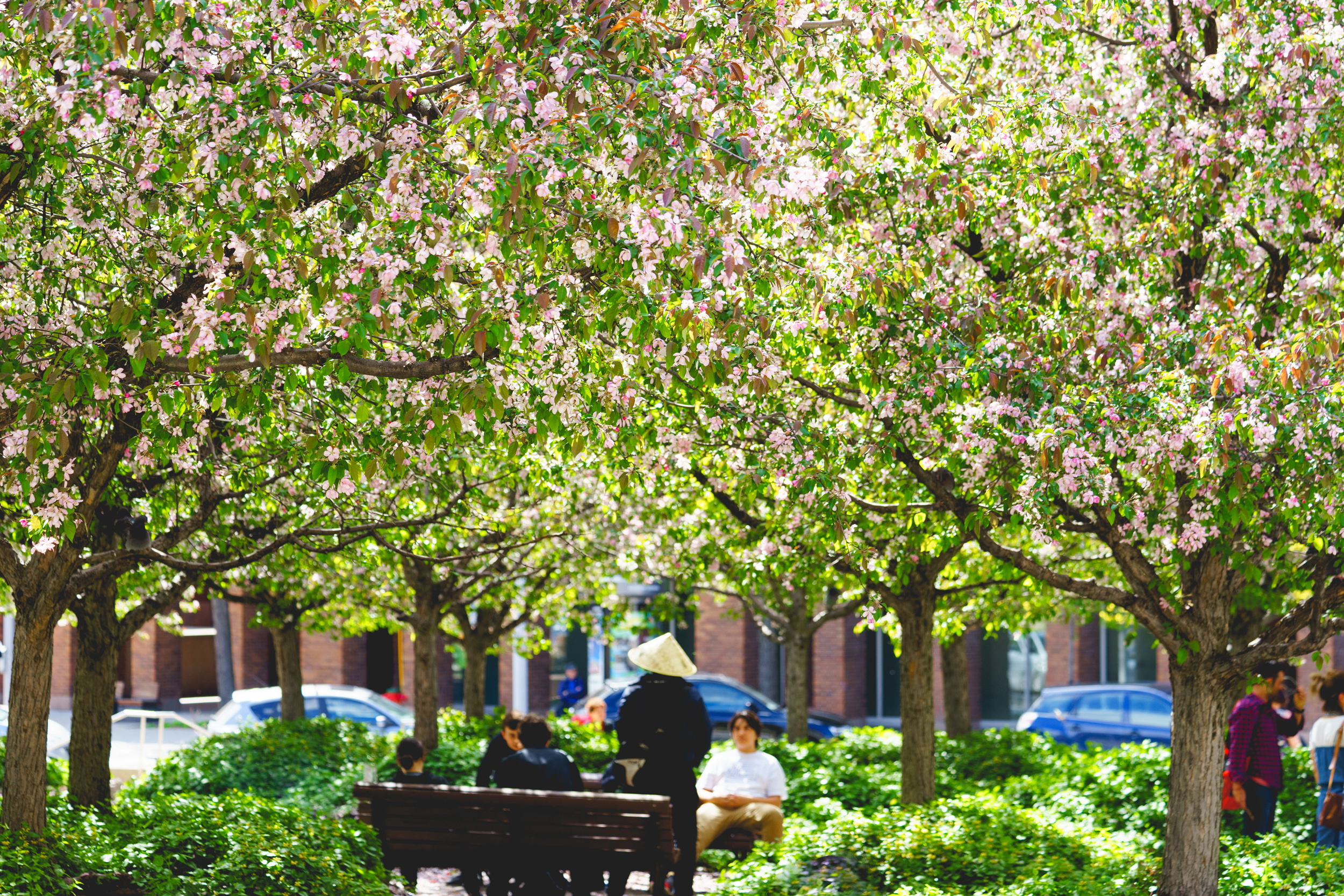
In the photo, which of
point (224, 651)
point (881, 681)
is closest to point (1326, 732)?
point (881, 681)

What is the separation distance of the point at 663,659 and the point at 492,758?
1.36 meters

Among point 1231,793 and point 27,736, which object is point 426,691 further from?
point 1231,793

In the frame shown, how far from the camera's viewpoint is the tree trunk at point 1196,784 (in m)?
7.33

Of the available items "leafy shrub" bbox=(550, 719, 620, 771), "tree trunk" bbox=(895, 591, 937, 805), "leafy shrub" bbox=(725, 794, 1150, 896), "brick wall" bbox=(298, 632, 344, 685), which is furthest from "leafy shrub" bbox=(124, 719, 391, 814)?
"brick wall" bbox=(298, 632, 344, 685)

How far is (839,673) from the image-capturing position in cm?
2702

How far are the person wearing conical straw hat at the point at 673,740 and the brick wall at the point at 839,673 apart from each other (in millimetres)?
18336

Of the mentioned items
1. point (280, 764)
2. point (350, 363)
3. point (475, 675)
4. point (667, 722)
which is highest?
point (350, 363)

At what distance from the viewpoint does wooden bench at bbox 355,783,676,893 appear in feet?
25.2

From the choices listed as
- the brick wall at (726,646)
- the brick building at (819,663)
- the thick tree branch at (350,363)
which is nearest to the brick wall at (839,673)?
the brick building at (819,663)

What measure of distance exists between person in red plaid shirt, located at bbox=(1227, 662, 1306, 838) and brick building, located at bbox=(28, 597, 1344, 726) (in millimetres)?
16003

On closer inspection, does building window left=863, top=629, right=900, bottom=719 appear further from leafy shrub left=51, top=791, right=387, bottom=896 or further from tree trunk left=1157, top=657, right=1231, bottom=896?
leafy shrub left=51, top=791, right=387, bottom=896

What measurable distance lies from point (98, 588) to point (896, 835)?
619cm

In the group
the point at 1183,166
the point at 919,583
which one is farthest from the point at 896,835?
the point at 1183,166

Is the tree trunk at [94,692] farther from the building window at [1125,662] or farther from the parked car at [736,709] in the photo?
the building window at [1125,662]
